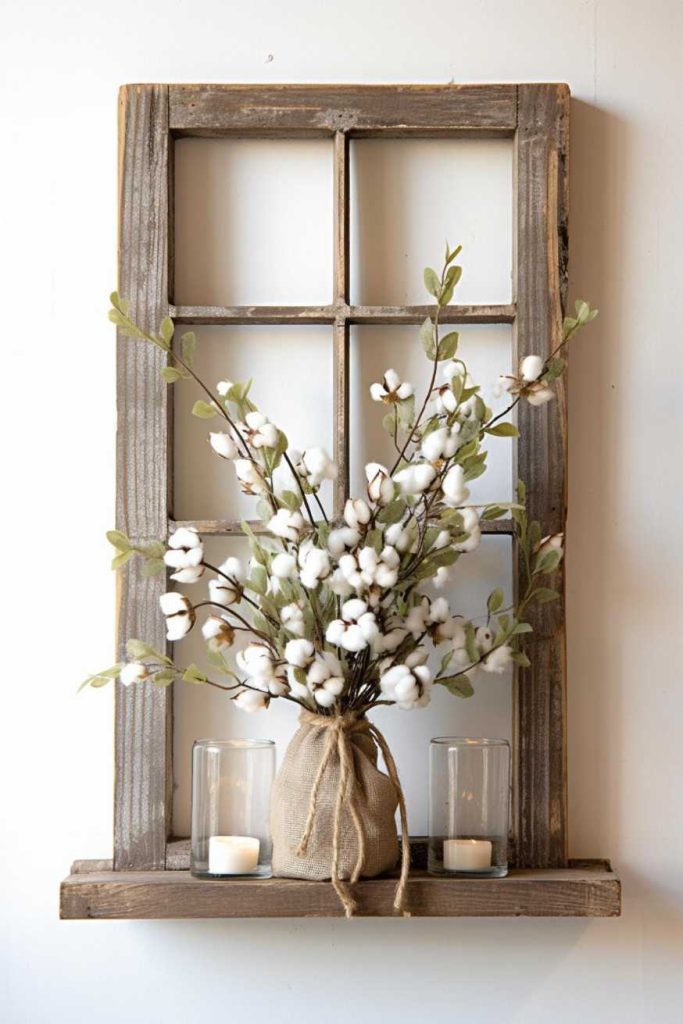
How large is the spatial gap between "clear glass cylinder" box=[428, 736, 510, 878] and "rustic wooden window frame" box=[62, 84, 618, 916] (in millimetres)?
50

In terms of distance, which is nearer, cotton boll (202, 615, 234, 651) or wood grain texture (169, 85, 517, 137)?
cotton boll (202, 615, 234, 651)

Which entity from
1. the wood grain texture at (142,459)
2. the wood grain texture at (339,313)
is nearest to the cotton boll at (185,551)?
the wood grain texture at (142,459)

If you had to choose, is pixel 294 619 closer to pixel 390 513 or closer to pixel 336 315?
pixel 390 513

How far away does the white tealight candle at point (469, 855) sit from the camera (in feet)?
3.45

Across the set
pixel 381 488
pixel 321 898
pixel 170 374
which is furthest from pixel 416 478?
pixel 321 898

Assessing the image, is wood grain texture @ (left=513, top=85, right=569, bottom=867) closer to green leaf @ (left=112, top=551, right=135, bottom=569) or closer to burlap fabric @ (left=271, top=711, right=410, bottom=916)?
burlap fabric @ (left=271, top=711, right=410, bottom=916)

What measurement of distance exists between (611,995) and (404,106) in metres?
0.82

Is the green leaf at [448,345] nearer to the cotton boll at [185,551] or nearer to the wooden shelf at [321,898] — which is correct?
the cotton boll at [185,551]

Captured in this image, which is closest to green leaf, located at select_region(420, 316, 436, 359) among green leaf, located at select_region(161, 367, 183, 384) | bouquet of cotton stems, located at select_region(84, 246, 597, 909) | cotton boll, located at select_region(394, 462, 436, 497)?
bouquet of cotton stems, located at select_region(84, 246, 597, 909)

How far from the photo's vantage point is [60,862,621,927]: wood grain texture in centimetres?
102

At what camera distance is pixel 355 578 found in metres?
0.96

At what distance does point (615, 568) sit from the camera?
116 centimetres
